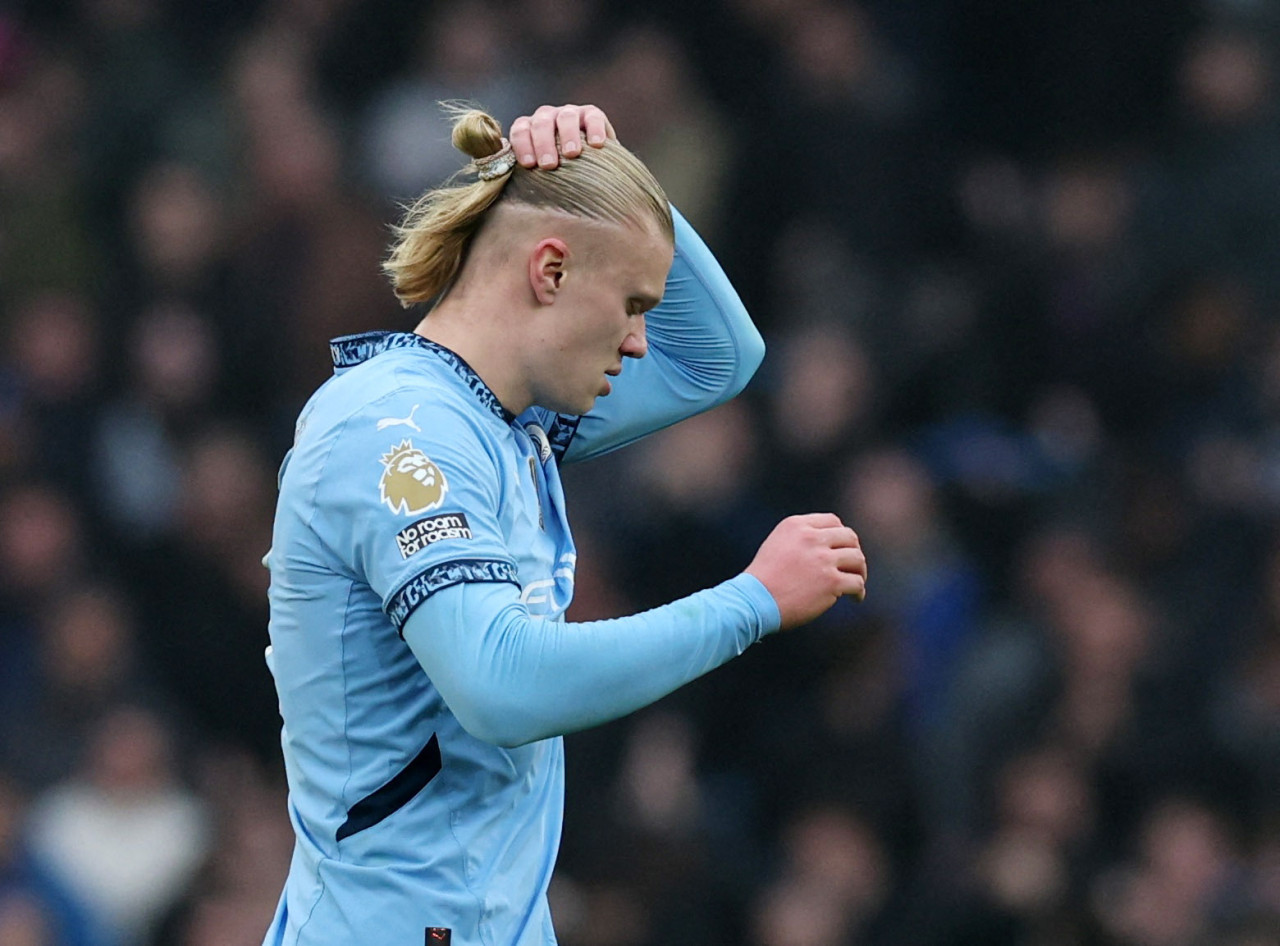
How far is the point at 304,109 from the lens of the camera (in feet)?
22.2

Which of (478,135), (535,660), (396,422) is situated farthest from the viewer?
(478,135)

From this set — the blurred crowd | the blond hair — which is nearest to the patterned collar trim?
the blond hair

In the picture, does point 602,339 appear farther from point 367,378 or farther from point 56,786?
point 56,786

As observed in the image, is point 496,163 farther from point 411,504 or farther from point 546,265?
point 411,504

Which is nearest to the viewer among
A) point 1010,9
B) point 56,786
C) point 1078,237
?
point 56,786

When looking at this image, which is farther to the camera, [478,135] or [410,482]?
[478,135]

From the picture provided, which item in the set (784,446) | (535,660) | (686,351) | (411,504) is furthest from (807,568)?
(784,446)

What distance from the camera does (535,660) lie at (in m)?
1.94

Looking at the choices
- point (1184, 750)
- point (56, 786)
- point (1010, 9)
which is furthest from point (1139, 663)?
point (56, 786)

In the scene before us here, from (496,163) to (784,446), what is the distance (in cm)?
355

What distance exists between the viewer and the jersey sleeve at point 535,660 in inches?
76.2

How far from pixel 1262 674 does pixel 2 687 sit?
3.85 metres

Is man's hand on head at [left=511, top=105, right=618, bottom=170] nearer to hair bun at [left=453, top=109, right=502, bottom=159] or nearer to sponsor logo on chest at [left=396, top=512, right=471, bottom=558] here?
hair bun at [left=453, top=109, right=502, bottom=159]

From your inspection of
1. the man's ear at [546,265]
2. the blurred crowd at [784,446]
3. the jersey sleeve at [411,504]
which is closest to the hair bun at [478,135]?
the man's ear at [546,265]
